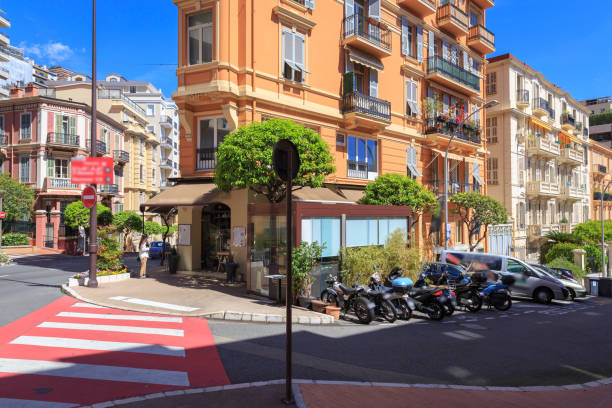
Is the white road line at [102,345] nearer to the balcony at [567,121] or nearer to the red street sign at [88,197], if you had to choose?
the red street sign at [88,197]

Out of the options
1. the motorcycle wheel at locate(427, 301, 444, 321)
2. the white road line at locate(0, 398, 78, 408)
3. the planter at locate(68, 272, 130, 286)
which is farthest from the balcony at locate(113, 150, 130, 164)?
the white road line at locate(0, 398, 78, 408)

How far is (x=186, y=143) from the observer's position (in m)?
16.7

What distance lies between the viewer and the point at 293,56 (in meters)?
17.3

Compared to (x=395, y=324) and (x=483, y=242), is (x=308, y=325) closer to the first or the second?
(x=395, y=324)

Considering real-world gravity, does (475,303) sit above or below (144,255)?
below

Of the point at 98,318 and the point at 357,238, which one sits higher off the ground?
the point at 357,238

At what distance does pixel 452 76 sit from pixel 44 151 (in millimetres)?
32413

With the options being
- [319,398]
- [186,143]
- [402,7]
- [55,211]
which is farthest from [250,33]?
[55,211]

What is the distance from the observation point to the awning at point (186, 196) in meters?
14.7

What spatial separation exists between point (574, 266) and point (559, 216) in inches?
847

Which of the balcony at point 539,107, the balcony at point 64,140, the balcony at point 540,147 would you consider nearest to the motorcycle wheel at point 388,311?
the balcony at point 540,147

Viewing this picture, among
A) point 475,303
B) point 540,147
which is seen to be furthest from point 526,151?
point 475,303

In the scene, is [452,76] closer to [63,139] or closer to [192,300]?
[192,300]

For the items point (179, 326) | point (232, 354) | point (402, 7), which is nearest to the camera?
point (232, 354)
